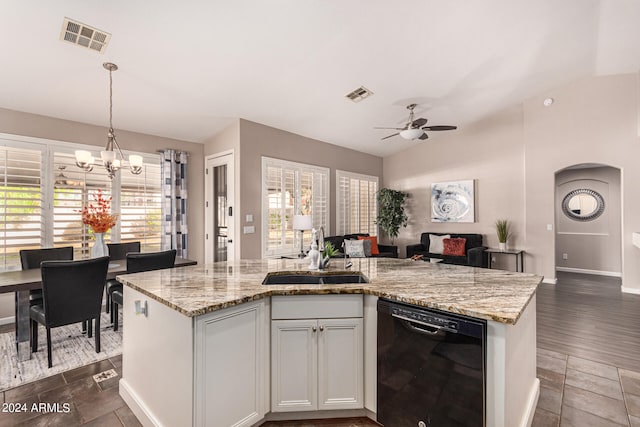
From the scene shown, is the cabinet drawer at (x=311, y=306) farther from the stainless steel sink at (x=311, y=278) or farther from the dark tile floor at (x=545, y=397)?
the dark tile floor at (x=545, y=397)

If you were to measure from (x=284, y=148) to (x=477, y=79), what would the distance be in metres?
3.19

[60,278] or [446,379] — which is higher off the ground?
[60,278]

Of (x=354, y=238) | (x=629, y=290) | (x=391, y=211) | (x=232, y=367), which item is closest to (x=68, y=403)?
(x=232, y=367)

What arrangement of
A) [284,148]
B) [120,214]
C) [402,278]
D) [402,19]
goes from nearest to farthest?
[402,278], [402,19], [120,214], [284,148]

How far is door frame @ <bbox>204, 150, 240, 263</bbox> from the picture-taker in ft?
15.7

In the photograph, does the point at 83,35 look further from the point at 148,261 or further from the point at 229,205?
the point at 229,205

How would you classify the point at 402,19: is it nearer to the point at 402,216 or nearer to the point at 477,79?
the point at 477,79

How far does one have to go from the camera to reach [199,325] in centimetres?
164

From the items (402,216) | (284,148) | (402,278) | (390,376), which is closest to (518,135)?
(402,216)

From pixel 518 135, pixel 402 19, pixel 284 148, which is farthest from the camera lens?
pixel 518 135

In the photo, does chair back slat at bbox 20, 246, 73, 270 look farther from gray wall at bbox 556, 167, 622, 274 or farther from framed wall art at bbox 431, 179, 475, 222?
gray wall at bbox 556, 167, 622, 274

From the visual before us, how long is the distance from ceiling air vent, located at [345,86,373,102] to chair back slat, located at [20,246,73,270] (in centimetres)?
419

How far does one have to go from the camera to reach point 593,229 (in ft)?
22.3

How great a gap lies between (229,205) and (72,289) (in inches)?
93.4
